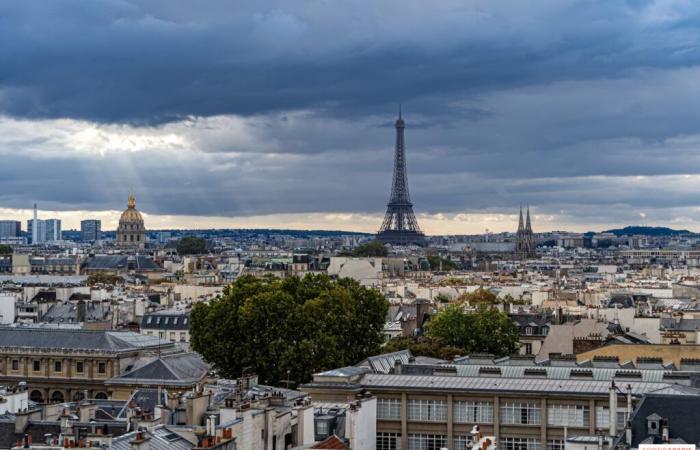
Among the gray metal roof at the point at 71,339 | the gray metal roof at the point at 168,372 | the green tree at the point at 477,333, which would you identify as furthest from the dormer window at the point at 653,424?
the green tree at the point at 477,333

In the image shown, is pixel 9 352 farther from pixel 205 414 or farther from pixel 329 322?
pixel 205 414

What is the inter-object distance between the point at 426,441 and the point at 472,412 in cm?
172

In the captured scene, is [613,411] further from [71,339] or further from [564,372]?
[71,339]

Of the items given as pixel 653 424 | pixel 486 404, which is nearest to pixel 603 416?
pixel 486 404

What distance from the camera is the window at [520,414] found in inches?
1623

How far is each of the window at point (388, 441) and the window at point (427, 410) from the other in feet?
3.11

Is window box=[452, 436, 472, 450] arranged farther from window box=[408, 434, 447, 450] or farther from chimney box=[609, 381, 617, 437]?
chimney box=[609, 381, 617, 437]

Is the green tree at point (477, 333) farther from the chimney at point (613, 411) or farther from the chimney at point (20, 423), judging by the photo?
the chimney at point (20, 423)

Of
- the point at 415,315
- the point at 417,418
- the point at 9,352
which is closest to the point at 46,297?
the point at 415,315

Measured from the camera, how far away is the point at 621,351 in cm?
6066

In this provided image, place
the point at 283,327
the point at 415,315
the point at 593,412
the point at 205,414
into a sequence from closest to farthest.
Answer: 1. the point at 205,414
2. the point at 593,412
3. the point at 283,327
4. the point at 415,315


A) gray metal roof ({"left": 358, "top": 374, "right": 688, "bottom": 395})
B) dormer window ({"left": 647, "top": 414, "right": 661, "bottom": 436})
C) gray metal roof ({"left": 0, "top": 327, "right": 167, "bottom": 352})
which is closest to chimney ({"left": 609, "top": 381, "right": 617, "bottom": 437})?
dormer window ({"left": 647, "top": 414, "right": 661, "bottom": 436})

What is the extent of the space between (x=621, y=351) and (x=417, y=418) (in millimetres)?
21296

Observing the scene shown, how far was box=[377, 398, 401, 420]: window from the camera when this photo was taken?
41947 millimetres
